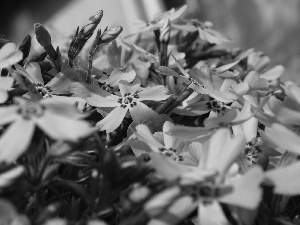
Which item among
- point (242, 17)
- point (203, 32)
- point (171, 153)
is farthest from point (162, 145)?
point (242, 17)

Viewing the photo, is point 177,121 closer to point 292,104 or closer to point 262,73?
point 292,104

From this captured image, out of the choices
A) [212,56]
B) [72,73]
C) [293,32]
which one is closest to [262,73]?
[212,56]

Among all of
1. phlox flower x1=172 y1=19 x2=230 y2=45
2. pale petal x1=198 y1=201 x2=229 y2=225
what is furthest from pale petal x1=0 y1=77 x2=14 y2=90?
phlox flower x1=172 y1=19 x2=230 y2=45

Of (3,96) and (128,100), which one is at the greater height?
(3,96)

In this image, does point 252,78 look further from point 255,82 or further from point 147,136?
point 147,136

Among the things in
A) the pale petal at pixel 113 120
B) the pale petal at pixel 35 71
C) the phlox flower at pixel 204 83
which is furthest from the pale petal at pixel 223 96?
the pale petal at pixel 35 71

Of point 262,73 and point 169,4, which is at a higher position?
point 262,73
